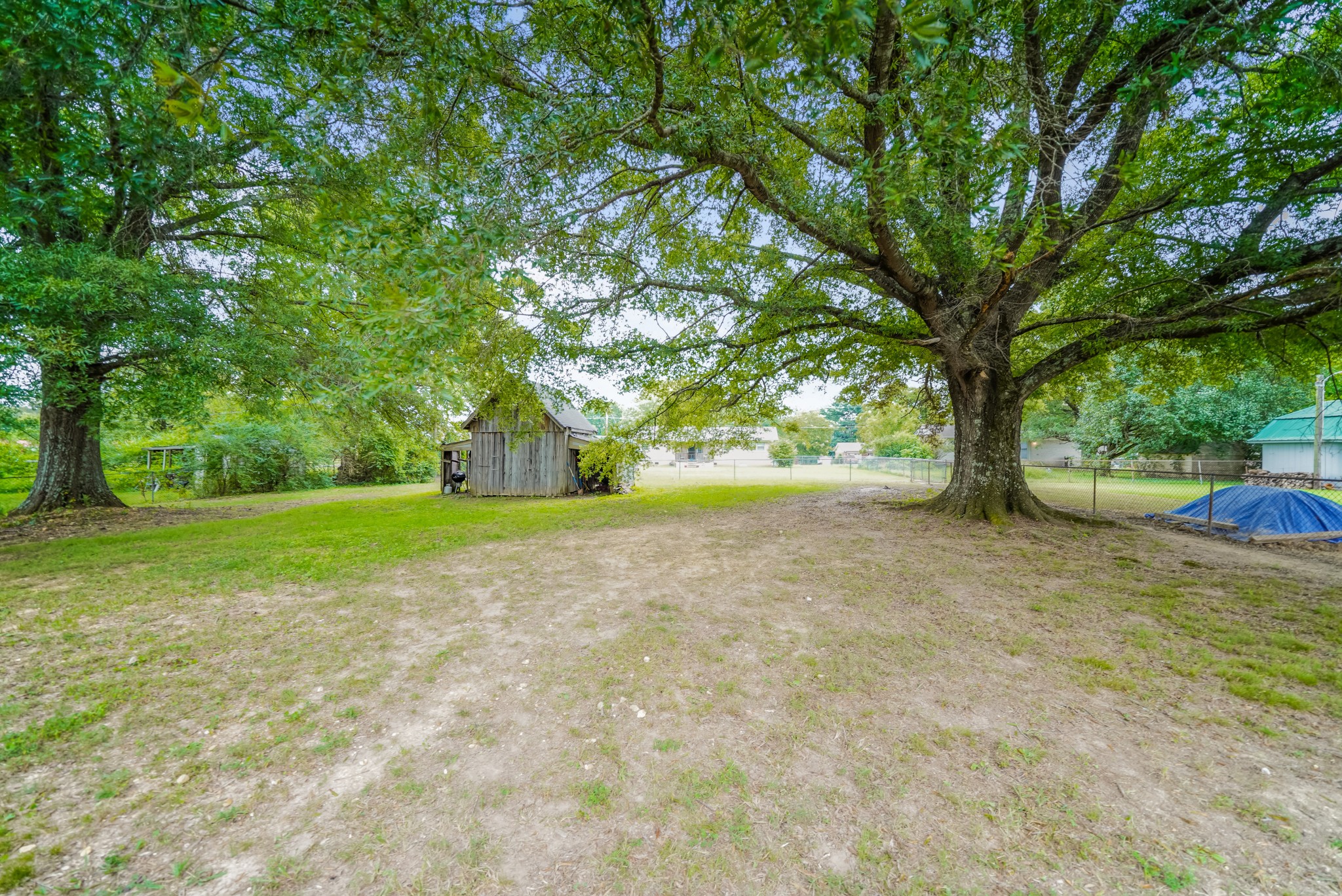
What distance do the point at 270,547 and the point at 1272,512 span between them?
17607 millimetres

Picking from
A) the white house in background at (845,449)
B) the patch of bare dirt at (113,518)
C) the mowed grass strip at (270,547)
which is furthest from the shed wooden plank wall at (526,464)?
the white house in background at (845,449)

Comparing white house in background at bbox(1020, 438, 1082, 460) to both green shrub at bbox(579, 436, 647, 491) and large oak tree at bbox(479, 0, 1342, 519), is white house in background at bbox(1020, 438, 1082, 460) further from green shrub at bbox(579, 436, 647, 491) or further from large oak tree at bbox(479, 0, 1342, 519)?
green shrub at bbox(579, 436, 647, 491)

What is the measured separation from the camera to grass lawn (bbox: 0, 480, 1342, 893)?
189 cm

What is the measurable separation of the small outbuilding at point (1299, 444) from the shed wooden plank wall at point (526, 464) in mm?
28092

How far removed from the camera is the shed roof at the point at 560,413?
9.11m

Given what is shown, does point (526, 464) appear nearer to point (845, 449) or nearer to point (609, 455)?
point (609, 455)

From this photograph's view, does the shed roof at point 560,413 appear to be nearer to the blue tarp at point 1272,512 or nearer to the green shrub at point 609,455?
the green shrub at point 609,455

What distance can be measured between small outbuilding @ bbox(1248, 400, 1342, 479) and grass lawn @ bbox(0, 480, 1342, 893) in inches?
804

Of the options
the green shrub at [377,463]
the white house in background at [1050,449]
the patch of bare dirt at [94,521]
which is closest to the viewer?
the patch of bare dirt at [94,521]

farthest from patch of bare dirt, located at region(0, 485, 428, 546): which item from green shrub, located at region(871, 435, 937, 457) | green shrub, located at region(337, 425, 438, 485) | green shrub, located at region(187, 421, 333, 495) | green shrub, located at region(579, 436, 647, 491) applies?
green shrub, located at region(871, 435, 937, 457)

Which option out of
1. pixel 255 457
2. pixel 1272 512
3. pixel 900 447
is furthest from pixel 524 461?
pixel 900 447

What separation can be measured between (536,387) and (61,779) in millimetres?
7299

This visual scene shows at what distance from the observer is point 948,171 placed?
349 centimetres

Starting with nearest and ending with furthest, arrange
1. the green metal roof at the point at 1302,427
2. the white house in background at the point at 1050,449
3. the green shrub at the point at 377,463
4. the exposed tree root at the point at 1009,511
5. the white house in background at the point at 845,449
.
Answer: the exposed tree root at the point at 1009,511
the green metal roof at the point at 1302,427
the green shrub at the point at 377,463
the white house in background at the point at 1050,449
the white house in background at the point at 845,449
